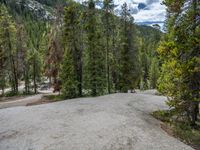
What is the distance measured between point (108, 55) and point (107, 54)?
322 millimetres

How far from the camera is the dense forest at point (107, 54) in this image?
19.2 metres

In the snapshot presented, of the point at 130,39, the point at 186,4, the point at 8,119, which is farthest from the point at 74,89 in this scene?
the point at 186,4

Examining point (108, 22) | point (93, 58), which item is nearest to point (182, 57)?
point (93, 58)

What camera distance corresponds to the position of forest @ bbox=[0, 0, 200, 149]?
63.1 feet

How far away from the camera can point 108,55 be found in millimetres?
41312

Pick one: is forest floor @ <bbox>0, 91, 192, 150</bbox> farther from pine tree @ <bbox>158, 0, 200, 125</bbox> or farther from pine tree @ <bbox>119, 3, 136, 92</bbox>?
pine tree @ <bbox>119, 3, 136, 92</bbox>

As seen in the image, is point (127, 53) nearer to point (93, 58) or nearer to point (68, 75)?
point (93, 58)

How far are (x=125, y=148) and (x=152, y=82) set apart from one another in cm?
5854

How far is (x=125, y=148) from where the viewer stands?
48.8ft

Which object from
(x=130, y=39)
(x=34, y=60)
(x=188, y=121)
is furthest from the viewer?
(x=34, y=60)

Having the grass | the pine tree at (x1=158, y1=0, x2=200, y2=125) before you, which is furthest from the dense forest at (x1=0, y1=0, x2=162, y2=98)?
the pine tree at (x1=158, y1=0, x2=200, y2=125)

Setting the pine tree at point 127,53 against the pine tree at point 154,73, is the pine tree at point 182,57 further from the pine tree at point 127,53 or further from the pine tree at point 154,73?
the pine tree at point 154,73

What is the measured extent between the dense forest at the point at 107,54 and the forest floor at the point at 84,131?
3223 millimetres

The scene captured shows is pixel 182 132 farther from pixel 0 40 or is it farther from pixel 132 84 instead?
pixel 0 40
